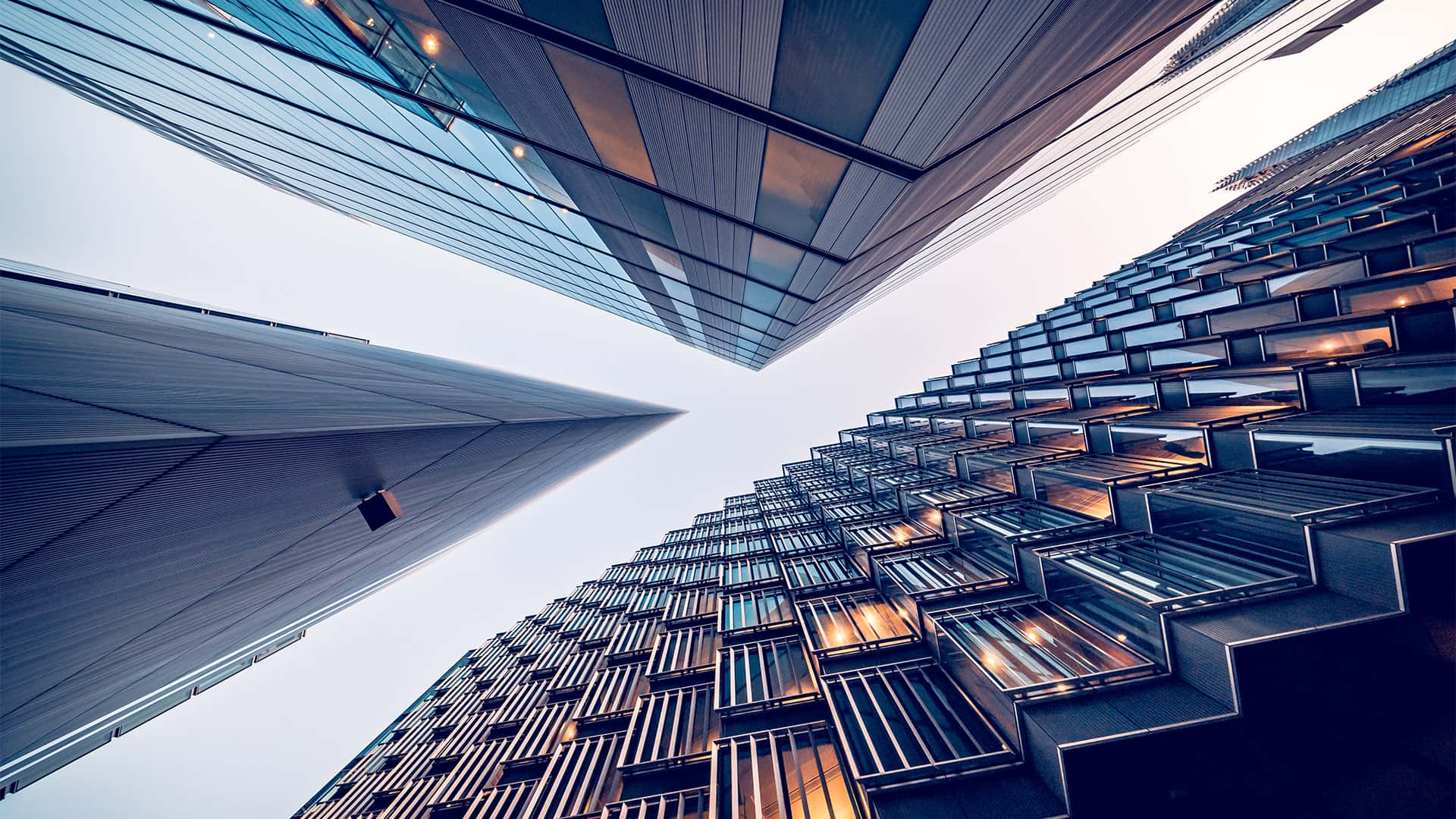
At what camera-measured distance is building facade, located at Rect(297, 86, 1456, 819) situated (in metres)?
9.38

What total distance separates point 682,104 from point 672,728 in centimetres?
2135

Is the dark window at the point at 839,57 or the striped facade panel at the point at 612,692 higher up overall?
the dark window at the point at 839,57

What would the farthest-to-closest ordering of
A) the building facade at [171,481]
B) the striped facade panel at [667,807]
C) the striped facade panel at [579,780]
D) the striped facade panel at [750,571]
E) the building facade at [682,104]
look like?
the striped facade panel at [750,571] < the striped facade panel at [579,780] < the striped facade panel at [667,807] < the building facade at [682,104] < the building facade at [171,481]

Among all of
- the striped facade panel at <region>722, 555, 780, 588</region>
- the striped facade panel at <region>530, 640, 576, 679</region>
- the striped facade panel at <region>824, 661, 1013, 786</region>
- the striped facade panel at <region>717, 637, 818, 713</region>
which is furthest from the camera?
the striped facade panel at <region>530, 640, 576, 679</region>

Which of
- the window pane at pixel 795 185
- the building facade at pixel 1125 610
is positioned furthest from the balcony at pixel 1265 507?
the window pane at pixel 795 185

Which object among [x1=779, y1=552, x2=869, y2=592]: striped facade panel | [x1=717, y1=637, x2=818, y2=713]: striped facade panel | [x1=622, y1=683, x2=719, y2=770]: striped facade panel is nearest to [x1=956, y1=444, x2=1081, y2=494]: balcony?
[x1=779, y1=552, x2=869, y2=592]: striped facade panel

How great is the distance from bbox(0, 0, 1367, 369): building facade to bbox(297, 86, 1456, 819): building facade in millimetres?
9992

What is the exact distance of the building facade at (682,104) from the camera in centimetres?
512

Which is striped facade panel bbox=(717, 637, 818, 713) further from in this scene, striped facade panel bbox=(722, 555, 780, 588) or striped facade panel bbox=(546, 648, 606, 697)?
striped facade panel bbox=(546, 648, 606, 697)

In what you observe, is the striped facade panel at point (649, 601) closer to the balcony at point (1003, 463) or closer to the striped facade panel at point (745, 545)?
the striped facade panel at point (745, 545)

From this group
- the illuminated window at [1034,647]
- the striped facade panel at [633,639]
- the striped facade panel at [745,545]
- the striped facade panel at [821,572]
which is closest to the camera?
the illuminated window at [1034,647]

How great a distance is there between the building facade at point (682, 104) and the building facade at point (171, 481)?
17.1 ft

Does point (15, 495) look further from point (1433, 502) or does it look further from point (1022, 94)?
point (1433, 502)

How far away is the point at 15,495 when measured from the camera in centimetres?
282
